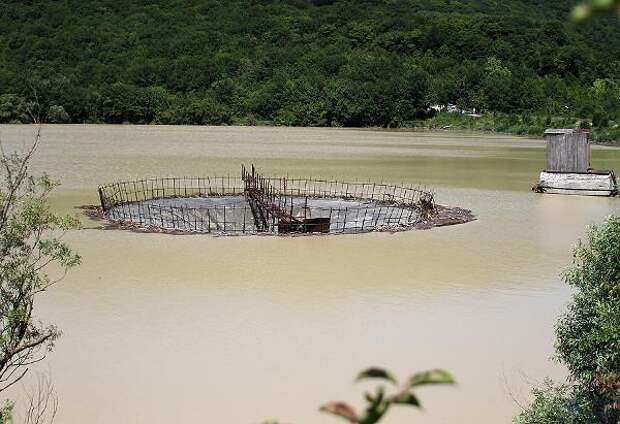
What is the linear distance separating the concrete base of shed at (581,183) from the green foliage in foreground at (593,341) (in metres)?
15.0

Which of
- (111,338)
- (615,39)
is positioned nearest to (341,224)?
(111,338)

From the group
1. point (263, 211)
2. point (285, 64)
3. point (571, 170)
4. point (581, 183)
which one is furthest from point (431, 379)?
point (285, 64)

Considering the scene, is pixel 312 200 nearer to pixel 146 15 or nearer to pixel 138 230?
pixel 138 230

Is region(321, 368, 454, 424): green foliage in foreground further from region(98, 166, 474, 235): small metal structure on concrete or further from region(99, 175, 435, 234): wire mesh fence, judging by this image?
region(98, 166, 474, 235): small metal structure on concrete

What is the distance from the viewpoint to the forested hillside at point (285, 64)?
2272 inches

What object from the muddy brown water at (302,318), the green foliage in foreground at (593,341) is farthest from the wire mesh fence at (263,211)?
the green foliage in foreground at (593,341)

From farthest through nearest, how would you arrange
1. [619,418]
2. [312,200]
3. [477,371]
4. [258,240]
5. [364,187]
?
[364,187], [312,200], [258,240], [477,371], [619,418]

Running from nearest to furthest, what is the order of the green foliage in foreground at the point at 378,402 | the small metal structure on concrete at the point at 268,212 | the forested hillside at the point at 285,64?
the green foliage in foreground at the point at 378,402, the small metal structure on concrete at the point at 268,212, the forested hillside at the point at 285,64

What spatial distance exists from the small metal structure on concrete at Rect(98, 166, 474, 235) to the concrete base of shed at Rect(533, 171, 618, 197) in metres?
→ 3.27

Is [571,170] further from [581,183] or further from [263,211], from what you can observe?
[263,211]

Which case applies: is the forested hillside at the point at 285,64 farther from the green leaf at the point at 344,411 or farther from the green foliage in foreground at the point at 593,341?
the green leaf at the point at 344,411

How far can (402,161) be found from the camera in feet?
95.7

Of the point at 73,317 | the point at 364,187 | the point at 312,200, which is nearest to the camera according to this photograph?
the point at 73,317

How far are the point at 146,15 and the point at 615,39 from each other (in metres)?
48.9
